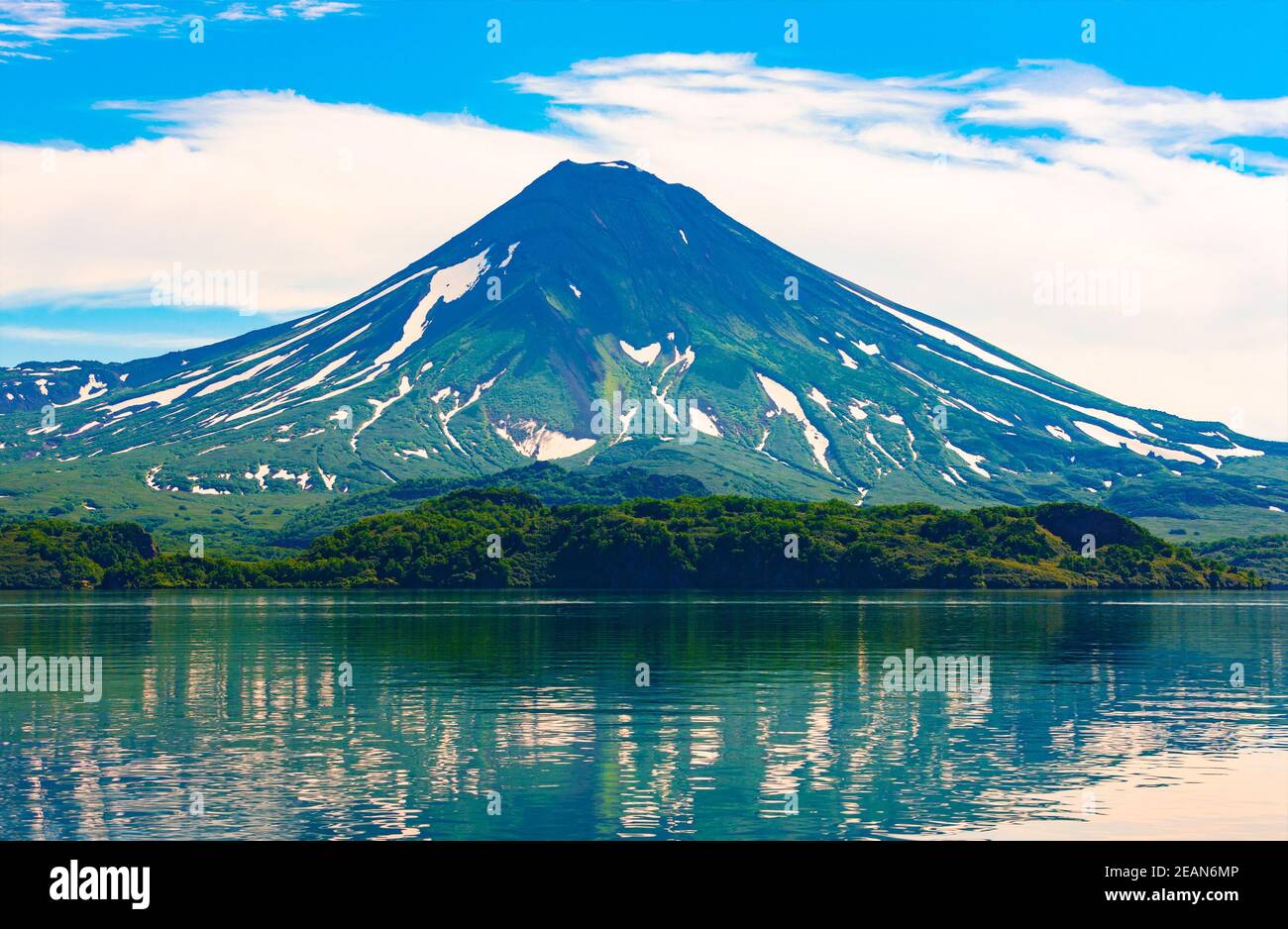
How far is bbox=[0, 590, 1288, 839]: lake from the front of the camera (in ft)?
131

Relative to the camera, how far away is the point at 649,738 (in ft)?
178

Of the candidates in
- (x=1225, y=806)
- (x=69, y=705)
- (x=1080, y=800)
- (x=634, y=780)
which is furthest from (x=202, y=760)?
(x=1225, y=806)

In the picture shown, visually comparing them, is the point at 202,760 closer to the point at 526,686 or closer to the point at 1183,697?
the point at 526,686

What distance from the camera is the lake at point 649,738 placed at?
40031 mm
